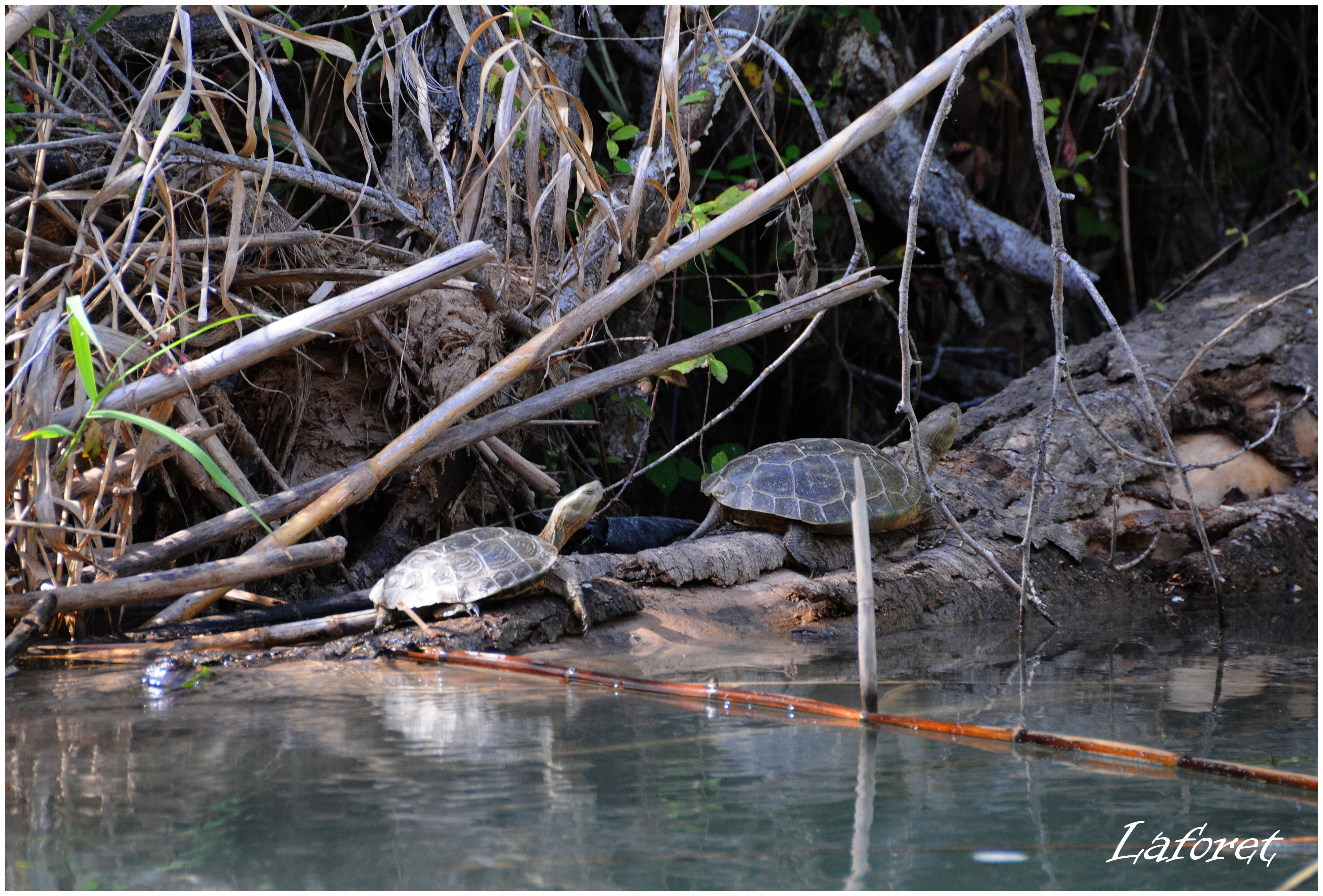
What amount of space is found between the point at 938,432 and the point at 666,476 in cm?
157

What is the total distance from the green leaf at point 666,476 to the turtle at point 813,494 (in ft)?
3.29

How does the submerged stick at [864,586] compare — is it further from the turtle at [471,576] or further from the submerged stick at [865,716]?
the turtle at [471,576]

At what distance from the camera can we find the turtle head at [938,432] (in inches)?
188

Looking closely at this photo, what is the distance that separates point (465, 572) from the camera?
10.9ft

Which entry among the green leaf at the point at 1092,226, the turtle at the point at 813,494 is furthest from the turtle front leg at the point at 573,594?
the green leaf at the point at 1092,226

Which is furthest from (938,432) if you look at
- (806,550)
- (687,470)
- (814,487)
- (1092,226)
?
(1092,226)

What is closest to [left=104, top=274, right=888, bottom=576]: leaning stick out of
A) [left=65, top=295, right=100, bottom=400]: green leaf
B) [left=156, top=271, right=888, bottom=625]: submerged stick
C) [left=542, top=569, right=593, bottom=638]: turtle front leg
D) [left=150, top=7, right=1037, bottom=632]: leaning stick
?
[left=156, top=271, right=888, bottom=625]: submerged stick

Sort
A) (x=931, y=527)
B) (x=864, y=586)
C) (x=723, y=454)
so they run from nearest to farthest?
(x=864, y=586)
(x=931, y=527)
(x=723, y=454)

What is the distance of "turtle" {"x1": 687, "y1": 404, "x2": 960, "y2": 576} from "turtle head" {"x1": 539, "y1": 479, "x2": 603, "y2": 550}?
54cm

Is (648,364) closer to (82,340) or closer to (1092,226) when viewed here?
(82,340)

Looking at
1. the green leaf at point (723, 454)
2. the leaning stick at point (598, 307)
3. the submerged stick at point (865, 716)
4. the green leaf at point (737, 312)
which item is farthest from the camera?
the green leaf at point (737, 312)

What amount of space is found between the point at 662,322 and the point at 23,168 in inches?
147

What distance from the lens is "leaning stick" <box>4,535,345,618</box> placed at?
2.87 m

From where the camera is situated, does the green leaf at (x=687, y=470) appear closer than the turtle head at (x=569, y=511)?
No
